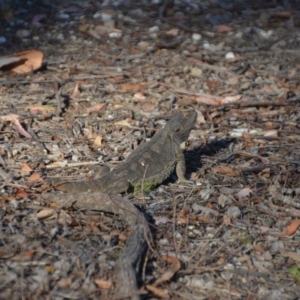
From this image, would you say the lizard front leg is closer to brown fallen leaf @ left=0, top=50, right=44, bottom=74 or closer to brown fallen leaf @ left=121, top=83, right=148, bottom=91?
brown fallen leaf @ left=121, top=83, right=148, bottom=91

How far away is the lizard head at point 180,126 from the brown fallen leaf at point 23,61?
235 centimetres

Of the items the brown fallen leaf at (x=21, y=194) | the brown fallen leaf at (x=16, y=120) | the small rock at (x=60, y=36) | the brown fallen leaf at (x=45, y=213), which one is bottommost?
the small rock at (x=60, y=36)

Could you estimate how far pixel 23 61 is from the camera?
8273 millimetres

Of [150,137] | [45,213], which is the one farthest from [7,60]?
[45,213]

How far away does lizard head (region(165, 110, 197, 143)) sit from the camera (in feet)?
20.9

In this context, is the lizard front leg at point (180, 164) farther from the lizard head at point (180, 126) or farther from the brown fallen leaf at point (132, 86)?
the brown fallen leaf at point (132, 86)

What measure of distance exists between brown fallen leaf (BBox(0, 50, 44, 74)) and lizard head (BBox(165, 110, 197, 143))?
235 centimetres

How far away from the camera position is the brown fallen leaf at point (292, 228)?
17.8 feet

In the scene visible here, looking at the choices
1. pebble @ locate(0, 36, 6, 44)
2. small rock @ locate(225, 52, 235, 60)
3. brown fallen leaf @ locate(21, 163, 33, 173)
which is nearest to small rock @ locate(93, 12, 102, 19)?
pebble @ locate(0, 36, 6, 44)

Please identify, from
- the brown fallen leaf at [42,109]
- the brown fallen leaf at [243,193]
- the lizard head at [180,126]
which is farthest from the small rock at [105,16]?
the brown fallen leaf at [243,193]

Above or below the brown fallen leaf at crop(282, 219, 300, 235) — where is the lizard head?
above

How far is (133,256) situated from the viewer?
466cm

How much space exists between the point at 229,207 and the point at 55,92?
279 cm

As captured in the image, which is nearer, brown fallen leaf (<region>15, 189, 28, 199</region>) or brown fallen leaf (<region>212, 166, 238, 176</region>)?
brown fallen leaf (<region>15, 189, 28, 199</region>)
